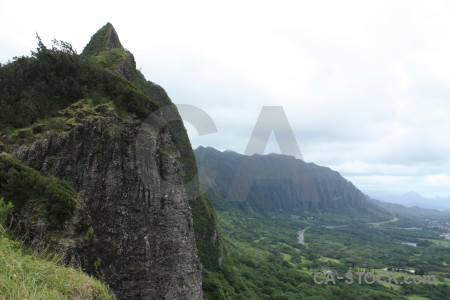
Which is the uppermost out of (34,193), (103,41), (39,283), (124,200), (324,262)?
(103,41)

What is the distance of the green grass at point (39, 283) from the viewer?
4.44 metres

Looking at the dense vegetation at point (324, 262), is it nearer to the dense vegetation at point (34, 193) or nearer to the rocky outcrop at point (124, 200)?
the rocky outcrop at point (124, 200)

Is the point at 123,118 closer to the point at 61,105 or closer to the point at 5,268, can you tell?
the point at 61,105

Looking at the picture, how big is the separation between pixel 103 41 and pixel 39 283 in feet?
149

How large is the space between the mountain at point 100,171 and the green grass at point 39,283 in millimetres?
6955

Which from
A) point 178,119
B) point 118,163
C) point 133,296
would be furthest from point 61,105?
point 178,119

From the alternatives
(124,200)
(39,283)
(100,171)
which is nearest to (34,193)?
(100,171)

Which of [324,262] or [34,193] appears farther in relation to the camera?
[324,262]

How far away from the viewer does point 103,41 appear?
43.7 meters

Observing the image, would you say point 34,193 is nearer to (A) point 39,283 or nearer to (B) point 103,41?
(A) point 39,283

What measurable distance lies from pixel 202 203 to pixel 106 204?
103 feet

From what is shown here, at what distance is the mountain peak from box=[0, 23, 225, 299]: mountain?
67.5 ft

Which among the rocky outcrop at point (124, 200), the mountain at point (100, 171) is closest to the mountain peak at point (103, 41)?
the mountain at point (100, 171)

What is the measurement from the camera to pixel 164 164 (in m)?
21.8
